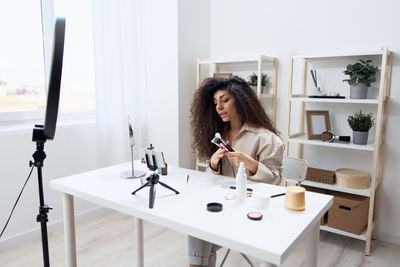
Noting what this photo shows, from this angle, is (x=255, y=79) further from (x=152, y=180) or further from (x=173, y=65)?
(x=152, y=180)

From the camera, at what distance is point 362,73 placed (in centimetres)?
238

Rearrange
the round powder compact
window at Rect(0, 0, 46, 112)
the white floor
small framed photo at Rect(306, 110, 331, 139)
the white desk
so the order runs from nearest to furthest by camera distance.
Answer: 1. the white desk
2. the round powder compact
3. the white floor
4. window at Rect(0, 0, 46, 112)
5. small framed photo at Rect(306, 110, 331, 139)

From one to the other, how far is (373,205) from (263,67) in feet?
4.89

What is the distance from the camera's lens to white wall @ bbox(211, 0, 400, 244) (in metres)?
2.48

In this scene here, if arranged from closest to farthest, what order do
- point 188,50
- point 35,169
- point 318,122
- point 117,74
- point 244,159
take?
1. point 244,159
2. point 35,169
3. point 318,122
4. point 117,74
5. point 188,50

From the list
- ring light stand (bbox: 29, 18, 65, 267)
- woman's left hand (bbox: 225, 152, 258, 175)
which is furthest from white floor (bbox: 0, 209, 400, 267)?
ring light stand (bbox: 29, 18, 65, 267)

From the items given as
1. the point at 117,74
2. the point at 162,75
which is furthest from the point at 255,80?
Result: the point at 117,74

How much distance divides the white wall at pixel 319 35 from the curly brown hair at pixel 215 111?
118 cm

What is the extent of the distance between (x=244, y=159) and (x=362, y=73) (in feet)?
4.49

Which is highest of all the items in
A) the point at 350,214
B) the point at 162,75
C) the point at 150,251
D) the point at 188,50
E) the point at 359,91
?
the point at 188,50

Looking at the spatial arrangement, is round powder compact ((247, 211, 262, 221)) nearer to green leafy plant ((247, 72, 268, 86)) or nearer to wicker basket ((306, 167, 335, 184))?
wicker basket ((306, 167, 335, 184))

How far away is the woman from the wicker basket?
95 centimetres

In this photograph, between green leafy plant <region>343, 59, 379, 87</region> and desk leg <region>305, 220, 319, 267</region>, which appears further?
green leafy plant <region>343, 59, 379, 87</region>

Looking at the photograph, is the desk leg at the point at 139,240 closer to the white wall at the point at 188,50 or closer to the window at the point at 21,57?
the white wall at the point at 188,50
